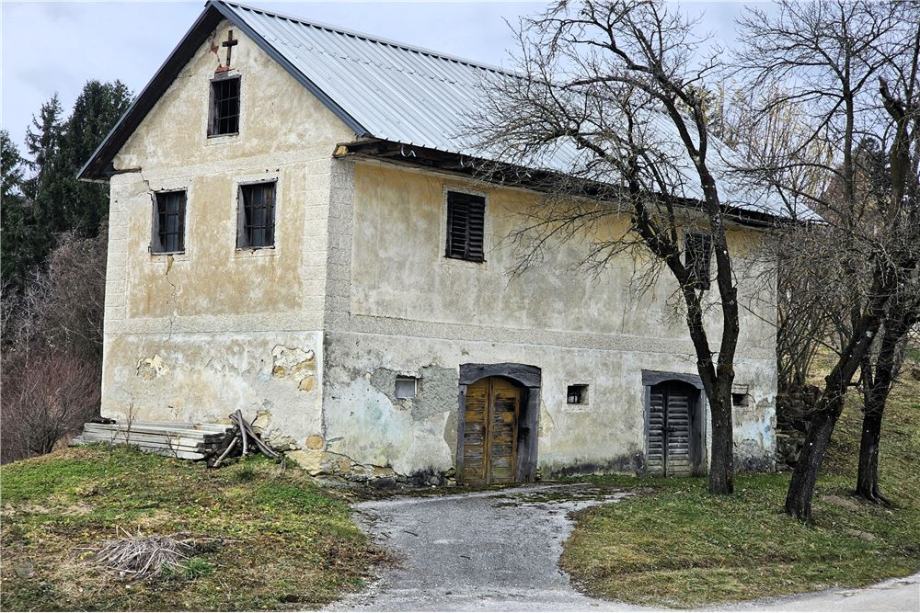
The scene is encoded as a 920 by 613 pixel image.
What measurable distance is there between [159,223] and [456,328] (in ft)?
17.7

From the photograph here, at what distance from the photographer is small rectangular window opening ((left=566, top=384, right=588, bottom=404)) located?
790 inches

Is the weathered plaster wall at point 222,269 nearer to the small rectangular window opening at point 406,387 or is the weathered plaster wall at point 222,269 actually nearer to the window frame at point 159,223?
the window frame at point 159,223

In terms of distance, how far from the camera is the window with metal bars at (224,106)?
18.4 metres

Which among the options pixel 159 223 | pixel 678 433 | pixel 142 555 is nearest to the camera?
pixel 142 555

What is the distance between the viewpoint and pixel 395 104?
59.4 ft

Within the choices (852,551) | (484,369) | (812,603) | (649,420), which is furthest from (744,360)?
(812,603)

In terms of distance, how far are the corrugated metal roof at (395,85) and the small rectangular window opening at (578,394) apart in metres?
3.83

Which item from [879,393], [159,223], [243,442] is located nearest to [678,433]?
[879,393]

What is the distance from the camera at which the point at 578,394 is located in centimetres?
2023

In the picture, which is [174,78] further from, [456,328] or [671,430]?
[671,430]

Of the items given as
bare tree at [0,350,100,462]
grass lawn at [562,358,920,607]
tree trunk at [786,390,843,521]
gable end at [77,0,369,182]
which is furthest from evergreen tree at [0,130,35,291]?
tree trunk at [786,390,843,521]

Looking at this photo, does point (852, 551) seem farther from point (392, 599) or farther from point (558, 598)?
point (392, 599)

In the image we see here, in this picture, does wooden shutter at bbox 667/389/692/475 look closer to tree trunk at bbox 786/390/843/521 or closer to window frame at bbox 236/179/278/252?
tree trunk at bbox 786/390/843/521

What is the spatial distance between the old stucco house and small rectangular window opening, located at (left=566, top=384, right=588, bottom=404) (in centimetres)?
3
